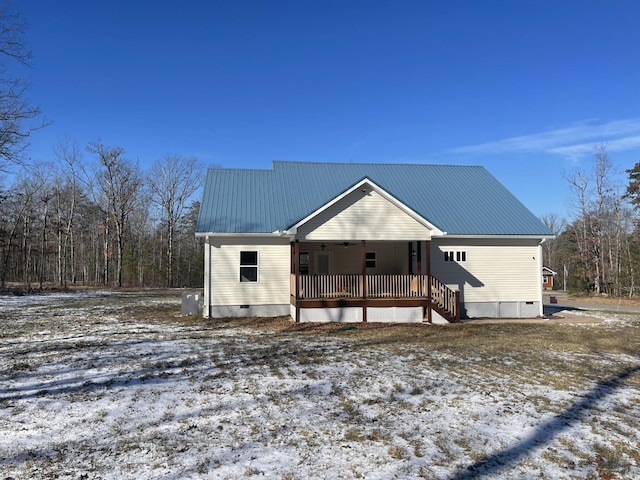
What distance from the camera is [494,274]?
57.7 feet

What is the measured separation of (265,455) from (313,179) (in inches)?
638

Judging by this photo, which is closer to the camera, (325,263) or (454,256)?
(454,256)

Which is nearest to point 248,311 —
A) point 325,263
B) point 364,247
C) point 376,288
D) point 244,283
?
point 244,283

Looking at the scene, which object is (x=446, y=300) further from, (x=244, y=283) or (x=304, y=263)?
(x=244, y=283)

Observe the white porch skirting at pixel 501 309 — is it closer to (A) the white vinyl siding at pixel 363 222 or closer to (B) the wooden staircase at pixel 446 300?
(B) the wooden staircase at pixel 446 300

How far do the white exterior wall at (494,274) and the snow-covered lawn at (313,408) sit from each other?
5408mm

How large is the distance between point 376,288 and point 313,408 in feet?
31.9

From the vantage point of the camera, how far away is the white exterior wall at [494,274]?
17391 millimetres

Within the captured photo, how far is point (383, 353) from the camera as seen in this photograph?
10258 mm

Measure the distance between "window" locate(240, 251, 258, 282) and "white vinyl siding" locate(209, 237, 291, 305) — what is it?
131mm

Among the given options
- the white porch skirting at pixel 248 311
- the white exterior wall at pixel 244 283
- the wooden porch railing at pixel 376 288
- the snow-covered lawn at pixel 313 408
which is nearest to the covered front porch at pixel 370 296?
the wooden porch railing at pixel 376 288

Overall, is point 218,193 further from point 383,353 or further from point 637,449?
point 637,449

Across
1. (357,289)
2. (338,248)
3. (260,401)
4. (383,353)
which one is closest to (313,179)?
(338,248)

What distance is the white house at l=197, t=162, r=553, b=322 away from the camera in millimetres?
15273
